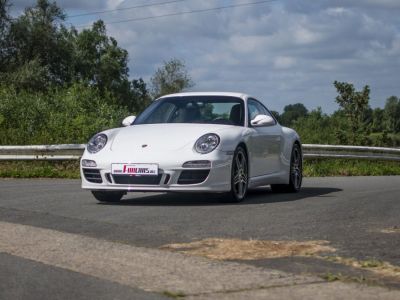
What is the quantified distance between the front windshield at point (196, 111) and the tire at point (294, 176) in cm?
144

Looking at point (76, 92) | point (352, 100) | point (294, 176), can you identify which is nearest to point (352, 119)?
point (352, 100)

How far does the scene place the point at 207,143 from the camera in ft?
31.8

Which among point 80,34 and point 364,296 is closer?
point 364,296

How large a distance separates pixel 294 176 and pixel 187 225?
441cm

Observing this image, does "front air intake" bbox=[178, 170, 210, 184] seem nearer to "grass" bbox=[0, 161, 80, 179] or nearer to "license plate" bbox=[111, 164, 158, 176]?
"license plate" bbox=[111, 164, 158, 176]

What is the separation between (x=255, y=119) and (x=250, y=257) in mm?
4858

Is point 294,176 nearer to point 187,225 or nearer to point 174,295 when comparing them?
point 187,225

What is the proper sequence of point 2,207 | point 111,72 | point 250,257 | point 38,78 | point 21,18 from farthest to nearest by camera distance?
point 111,72 < point 21,18 < point 38,78 < point 2,207 < point 250,257

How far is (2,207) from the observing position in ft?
30.3

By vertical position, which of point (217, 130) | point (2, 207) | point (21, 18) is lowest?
point (2, 207)

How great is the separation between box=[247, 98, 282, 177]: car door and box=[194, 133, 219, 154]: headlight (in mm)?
803

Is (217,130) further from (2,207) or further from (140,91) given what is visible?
(140,91)

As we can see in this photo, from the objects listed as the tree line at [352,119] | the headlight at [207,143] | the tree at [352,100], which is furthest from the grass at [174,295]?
the tree at [352,100]

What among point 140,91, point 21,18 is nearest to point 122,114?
point 21,18
